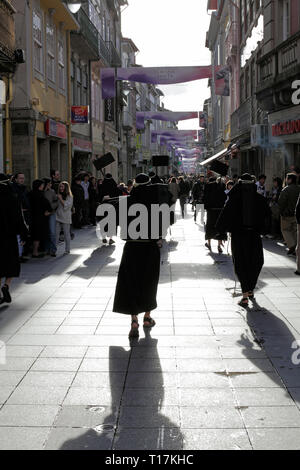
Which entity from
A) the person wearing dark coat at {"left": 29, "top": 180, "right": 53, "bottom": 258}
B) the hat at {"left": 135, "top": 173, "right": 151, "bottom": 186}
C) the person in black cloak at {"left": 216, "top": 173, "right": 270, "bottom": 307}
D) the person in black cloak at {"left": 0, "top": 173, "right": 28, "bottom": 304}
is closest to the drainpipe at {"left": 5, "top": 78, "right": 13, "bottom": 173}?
the person wearing dark coat at {"left": 29, "top": 180, "right": 53, "bottom": 258}

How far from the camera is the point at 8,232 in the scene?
9055 millimetres

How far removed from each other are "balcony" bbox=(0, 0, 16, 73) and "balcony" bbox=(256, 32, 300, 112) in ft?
21.6

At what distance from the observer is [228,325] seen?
7.78 metres

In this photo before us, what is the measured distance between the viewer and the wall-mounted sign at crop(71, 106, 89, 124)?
25859 millimetres

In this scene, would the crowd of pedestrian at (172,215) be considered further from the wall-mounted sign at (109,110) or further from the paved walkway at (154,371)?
the wall-mounted sign at (109,110)

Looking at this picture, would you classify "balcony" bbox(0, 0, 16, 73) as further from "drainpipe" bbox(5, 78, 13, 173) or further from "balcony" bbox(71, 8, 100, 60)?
"balcony" bbox(71, 8, 100, 60)

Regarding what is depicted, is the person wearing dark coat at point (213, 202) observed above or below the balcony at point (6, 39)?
below

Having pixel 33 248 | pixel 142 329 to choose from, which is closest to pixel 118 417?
pixel 142 329

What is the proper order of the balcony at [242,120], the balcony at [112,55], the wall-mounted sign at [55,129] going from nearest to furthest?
the wall-mounted sign at [55,129]
the balcony at [242,120]
the balcony at [112,55]

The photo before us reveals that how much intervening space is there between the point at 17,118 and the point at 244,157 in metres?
15.8

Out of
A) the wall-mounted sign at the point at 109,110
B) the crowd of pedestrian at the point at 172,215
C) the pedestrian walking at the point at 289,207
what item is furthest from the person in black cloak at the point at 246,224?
the wall-mounted sign at the point at 109,110

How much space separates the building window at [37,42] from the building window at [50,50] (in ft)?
3.67

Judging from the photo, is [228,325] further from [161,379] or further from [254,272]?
[161,379]

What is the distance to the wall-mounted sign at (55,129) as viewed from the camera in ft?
70.5
